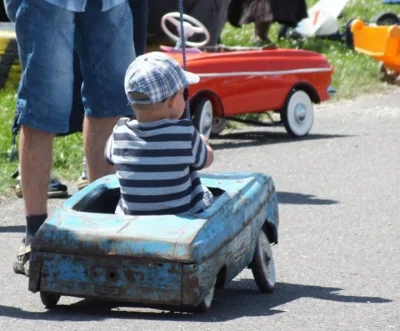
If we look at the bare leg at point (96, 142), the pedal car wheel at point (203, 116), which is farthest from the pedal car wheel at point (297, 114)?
the bare leg at point (96, 142)

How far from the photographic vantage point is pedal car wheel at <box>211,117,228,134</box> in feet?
29.2

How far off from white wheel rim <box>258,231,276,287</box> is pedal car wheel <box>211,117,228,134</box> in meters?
4.15

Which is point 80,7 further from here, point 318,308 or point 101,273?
point 318,308

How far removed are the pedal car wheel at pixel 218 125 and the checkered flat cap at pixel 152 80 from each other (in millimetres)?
4373

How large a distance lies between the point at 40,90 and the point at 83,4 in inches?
14.7

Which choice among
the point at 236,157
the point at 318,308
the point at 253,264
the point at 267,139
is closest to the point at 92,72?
the point at 253,264

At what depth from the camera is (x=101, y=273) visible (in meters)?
4.16

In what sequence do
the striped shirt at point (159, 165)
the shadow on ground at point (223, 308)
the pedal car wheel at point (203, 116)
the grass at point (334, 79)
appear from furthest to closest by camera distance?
the pedal car wheel at point (203, 116), the grass at point (334, 79), the striped shirt at point (159, 165), the shadow on ground at point (223, 308)

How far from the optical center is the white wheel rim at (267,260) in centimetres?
464

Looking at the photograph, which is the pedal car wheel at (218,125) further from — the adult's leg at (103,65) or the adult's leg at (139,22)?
the adult's leg at (103,65)

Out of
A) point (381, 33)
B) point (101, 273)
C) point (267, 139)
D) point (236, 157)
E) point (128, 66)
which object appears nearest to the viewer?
point (101, 273)

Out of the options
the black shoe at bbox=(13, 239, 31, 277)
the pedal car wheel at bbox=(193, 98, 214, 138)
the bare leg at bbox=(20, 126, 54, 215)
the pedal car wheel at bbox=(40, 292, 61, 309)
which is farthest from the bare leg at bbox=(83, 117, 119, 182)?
the pedal car wheel at bbox=(193, 98, 214, 138)

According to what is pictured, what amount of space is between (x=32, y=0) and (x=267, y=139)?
432cm

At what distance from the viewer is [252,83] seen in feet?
28.1
